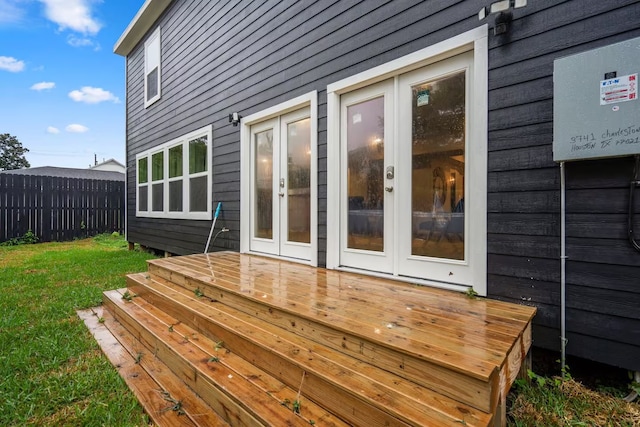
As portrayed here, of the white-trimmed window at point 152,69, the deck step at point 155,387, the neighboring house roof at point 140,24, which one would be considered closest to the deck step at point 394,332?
the deck step at point 155,387

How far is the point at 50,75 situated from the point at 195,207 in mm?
22018

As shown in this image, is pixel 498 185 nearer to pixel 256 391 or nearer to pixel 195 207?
pixel 256 391

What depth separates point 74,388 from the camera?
1.84 meters

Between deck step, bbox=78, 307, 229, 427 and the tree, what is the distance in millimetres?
38024

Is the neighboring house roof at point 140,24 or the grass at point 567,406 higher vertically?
the neighboring house roof at point 140,24

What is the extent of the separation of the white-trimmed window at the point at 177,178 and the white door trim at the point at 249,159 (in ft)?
3.20

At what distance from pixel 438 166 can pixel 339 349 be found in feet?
5.26

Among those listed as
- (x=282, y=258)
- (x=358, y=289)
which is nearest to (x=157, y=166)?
(x=282, y=258)

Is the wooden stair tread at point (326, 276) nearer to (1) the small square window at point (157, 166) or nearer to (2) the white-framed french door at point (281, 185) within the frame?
(2) the white-framed french door at point (281, 185)

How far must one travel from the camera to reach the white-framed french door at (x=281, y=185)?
353 cm

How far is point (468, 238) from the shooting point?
2.24 m

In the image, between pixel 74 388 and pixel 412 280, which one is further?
pixel 412 280

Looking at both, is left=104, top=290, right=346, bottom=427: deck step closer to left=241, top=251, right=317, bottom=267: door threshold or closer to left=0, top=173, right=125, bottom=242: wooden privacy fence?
left=241, top=251, right=317, bottom=267: door threshold

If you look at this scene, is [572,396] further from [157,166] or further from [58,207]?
[58,207]
